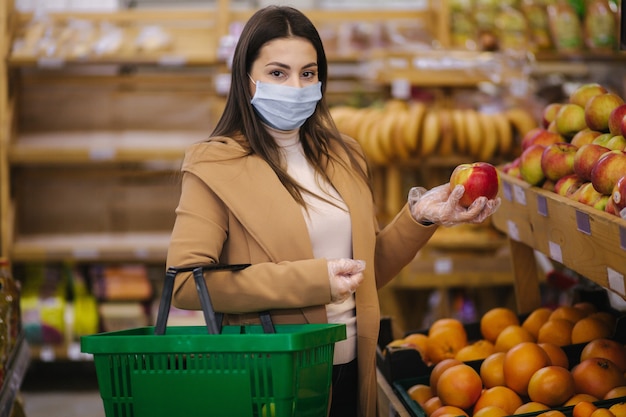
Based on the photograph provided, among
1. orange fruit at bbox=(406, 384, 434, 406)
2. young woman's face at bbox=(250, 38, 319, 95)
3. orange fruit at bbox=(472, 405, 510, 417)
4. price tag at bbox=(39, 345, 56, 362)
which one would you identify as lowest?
price tag at bbox=(39, 345, 56, 362)

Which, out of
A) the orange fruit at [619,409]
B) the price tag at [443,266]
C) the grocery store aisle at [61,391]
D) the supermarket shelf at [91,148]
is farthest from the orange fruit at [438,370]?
the supermarket shelf at [91,148]

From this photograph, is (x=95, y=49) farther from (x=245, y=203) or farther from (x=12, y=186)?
(x=245, y=203)

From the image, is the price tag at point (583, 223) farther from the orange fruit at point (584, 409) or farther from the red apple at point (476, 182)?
the orange fruit at point (584, 409)

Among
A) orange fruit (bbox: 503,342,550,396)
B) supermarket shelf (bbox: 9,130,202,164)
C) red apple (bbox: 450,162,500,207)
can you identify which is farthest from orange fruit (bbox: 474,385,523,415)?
supermarket shelf (bbox: 9,130,202,164)

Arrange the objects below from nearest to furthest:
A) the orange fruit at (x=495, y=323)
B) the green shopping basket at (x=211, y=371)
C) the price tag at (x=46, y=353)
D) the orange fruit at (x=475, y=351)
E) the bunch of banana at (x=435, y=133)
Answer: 1. the green shopping basket at (x=211, y=371)
2. the orange fruit at (x=475, y=351)
3. the orange fruit at (x=495, y=323)
4. the bunch of banana at (x=435, y=133)
5. the price tag at (x=46, y=353)

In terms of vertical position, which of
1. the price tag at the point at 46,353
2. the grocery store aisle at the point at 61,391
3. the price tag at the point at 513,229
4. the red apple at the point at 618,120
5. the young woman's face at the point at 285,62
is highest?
the young woman's face at the point at 285,62

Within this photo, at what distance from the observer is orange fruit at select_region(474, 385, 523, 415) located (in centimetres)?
211

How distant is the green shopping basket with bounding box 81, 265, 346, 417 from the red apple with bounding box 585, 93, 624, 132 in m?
1.05

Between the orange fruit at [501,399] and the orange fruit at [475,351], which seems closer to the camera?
the orange fruit at [501,399]

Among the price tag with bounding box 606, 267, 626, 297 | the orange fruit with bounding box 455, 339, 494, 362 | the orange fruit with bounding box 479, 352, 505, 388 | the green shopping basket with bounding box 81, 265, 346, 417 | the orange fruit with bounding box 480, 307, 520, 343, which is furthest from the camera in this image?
the orange fruit with bounding box 480, 307, 520, 343

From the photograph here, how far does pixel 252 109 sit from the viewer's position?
6.81ft

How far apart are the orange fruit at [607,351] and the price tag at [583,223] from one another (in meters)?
0.40

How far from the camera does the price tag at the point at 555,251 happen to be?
212 centimetres

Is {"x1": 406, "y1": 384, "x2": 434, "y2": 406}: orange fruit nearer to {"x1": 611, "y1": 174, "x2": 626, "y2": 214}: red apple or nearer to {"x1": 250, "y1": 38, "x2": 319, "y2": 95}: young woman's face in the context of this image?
{"x1": 611, "y1": 174, "x2": 626, "y2": 214}: red apple
